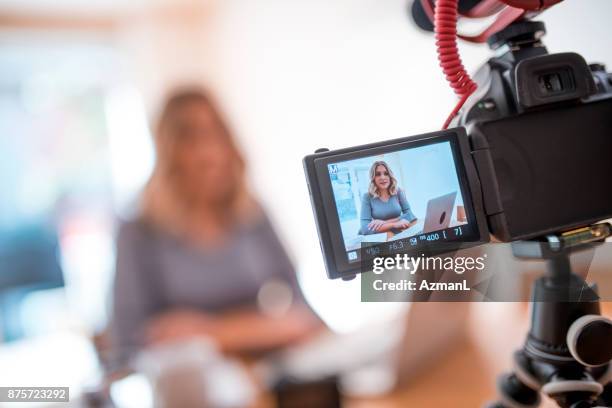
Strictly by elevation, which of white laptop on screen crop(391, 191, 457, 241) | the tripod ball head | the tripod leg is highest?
white laptop on screen crop(391, 191, 457, 241)

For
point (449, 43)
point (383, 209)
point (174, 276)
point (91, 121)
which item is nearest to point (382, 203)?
point (383, 209)

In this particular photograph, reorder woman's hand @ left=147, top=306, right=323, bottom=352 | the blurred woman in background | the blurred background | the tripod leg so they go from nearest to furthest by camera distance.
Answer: the tripod leg < woman's hand @ left=147, top=306, right=323, bottom=352 < the blurred woman in background < the blurred background

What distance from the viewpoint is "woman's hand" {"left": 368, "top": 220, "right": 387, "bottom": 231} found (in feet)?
1.12

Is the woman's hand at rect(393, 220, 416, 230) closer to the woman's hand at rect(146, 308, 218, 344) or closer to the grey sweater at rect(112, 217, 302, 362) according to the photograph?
the woman's hand at rect(146, 308, 218, 344)

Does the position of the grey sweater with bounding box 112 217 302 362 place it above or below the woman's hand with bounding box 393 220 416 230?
below

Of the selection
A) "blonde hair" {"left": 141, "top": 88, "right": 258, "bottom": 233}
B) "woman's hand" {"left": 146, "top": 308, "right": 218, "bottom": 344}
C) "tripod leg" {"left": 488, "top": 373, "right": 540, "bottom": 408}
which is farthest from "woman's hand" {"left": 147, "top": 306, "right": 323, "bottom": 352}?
"tripod leg" {"left": 488, "top": 373, "right": 540, "bottom": 408}

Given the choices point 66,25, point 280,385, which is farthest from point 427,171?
point 66,25

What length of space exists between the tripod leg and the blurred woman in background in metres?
0.93

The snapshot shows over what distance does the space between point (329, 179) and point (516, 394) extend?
12.8 inches

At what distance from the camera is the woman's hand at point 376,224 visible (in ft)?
1.12

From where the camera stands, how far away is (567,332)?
15.8 inches

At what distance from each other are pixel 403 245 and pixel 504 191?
9cm

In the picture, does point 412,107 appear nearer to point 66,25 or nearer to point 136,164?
point 136,164

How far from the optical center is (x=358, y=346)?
38.9 inches
